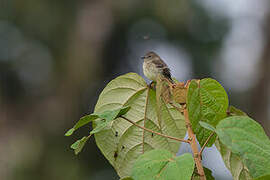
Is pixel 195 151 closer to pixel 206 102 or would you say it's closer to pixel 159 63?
pixel 206 102

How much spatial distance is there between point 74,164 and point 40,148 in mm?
809

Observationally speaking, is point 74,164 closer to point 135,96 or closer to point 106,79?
point 106,79

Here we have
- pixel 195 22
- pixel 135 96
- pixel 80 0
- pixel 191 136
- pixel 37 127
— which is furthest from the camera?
pixel 195 22

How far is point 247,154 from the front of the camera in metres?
0.95

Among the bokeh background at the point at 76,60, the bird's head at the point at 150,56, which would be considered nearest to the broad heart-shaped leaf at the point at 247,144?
the bird's head at the point at 150,56

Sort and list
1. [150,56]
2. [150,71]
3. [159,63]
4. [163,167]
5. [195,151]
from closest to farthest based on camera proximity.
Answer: [163,167]
[195,151]
[150,71]
[159,63]
[150,56]

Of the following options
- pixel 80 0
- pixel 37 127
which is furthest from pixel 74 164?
pixel 80 0

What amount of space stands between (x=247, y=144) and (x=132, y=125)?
569mm

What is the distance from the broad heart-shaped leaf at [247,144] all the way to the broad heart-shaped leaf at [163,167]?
121mm

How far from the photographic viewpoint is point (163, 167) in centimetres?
91

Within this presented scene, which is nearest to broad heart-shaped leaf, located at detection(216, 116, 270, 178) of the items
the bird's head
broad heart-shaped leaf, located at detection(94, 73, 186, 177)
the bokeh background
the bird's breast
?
broad heart-shaped leaf, located at detection(94, 73, 186, 177)

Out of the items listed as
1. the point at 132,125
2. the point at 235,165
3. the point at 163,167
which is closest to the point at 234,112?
the point at 235,165

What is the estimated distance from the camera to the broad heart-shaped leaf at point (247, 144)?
0.94 meters

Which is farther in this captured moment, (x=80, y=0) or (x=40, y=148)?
(x=80, y=0)
